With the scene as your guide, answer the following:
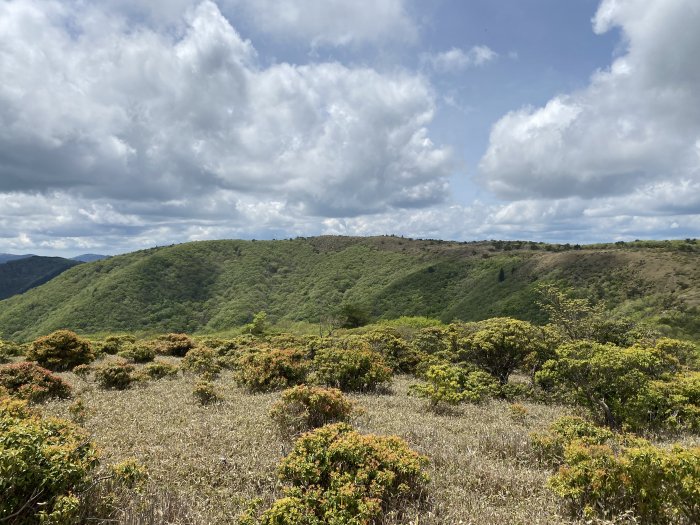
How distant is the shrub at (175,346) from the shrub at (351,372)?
15839 mm

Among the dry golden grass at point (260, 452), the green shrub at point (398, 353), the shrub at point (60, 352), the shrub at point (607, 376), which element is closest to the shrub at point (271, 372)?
the dry golden grass at point (260, 452)

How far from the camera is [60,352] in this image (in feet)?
64.4

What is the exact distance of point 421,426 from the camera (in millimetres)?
10023

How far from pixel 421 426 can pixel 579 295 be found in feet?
287

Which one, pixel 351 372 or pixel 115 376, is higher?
pixel 115 376

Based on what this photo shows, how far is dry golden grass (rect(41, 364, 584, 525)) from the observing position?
558 centimetres

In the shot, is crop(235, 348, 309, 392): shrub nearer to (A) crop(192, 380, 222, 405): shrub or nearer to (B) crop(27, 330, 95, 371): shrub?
(A) crop(192, 380, 222, 405): shrub

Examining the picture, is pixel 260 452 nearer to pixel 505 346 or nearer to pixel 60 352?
pixel 505 346

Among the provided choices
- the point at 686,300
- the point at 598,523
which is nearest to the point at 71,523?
the point at 598,523

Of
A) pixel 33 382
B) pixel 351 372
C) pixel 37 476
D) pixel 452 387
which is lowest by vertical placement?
pixel 351 372

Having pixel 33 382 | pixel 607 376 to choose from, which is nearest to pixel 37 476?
pixel 33 382

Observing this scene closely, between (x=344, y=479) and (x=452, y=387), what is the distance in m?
8.15

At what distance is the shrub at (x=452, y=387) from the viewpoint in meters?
12.6

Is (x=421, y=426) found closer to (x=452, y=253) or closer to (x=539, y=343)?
(x=539, y=343)
